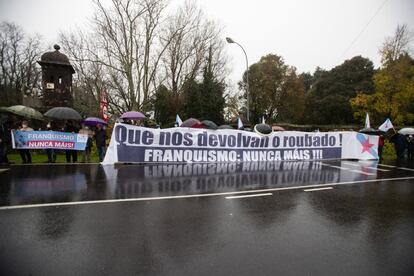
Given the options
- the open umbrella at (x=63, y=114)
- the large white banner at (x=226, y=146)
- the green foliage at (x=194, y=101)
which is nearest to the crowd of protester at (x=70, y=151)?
the open umbrella at (x=63, y=114)

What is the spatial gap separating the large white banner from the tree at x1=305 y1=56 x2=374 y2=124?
3679 centimetres

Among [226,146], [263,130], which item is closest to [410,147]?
[263,130]

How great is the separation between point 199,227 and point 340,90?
2072 inches

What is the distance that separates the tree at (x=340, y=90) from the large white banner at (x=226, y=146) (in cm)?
3679

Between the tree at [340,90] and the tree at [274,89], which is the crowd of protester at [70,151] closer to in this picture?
the tree at [274,89]

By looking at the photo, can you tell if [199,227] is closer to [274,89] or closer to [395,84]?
[395,84]

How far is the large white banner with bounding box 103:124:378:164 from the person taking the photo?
35.1 feet

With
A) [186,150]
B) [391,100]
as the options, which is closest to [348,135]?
[186,150]

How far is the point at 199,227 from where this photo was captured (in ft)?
14.1

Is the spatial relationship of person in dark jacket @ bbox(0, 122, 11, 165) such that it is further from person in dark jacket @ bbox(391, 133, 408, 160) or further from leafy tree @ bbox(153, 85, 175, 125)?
person in dark jacket @ bbox(391, 133, 408, 160)

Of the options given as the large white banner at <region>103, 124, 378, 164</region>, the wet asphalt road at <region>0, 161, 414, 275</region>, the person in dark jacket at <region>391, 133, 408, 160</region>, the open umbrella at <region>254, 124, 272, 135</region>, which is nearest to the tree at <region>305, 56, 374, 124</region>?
the person in dark jacket at <region>391, 133, 408, 160</region>

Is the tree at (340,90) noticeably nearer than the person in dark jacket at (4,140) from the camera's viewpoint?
No

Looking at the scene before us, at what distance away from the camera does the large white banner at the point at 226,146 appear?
10.7 metres

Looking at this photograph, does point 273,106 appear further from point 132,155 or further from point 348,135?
point 132,155
